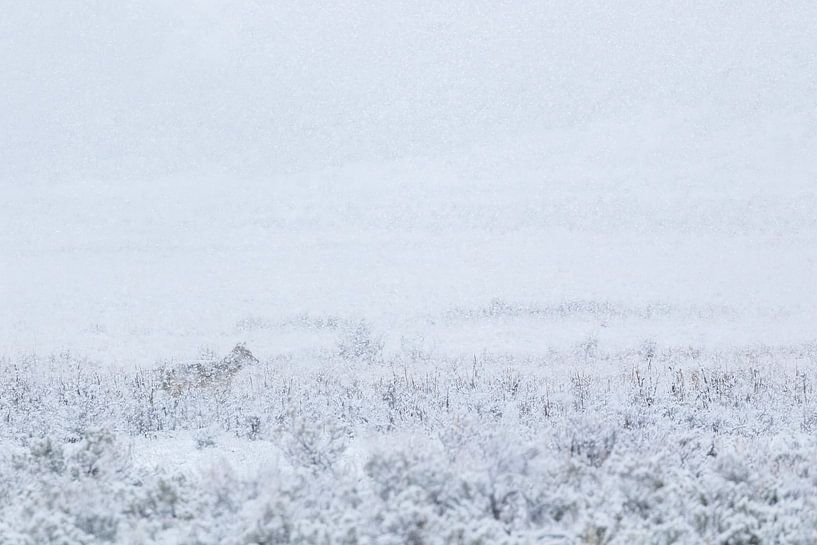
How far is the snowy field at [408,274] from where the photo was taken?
13.1ft

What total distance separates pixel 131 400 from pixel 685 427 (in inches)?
181

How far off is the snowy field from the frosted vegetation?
0.02 meters

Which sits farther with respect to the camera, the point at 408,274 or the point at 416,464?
the point at 408,274

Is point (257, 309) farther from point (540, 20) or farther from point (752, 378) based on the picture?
point (540, 20)

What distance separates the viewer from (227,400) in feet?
23.9

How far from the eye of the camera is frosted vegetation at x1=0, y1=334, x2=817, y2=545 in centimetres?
363

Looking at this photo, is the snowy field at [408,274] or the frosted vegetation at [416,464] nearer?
the frosted vegetation at [416,464]

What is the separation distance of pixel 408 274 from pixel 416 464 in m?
21.4

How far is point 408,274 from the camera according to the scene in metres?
25.3

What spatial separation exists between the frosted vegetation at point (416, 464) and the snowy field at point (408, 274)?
23 millimetres

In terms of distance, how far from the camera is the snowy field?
400cm

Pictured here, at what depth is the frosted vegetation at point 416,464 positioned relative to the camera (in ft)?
11.9

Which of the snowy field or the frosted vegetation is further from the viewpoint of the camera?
the snowy field

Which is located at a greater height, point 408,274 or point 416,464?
point 416,464
